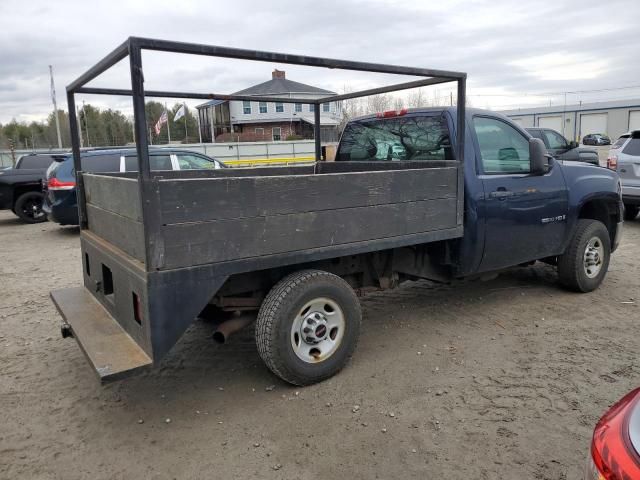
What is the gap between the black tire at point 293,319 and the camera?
3496mm

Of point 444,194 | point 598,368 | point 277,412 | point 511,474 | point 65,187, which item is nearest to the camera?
point 511,474

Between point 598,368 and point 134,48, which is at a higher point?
point 134,48

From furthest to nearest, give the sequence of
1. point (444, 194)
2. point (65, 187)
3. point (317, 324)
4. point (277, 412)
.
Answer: point (65, 187) → point (444, 194) → point (317, 324) → point (277, 412)

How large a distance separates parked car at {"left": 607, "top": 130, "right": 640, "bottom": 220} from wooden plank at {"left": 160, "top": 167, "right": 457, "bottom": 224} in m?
7.04

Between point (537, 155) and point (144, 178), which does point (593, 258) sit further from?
point (144, 178)

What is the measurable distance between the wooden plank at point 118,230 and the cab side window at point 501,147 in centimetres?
306

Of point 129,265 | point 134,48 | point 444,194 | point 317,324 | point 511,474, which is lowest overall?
point 511,474

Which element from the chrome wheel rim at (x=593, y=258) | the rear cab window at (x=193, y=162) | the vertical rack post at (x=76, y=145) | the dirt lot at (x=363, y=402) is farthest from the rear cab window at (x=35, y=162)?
the chrome wheel rim at (x=593, y=258)

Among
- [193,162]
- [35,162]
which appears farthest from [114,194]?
[35,162]

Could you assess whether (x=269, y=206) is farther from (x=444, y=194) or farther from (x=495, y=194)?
(x=495, y=194)

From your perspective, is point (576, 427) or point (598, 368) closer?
point (576, 427)

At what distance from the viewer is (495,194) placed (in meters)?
4.68

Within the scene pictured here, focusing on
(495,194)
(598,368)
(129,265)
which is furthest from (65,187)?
(598,368)

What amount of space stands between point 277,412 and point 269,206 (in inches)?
53.7
